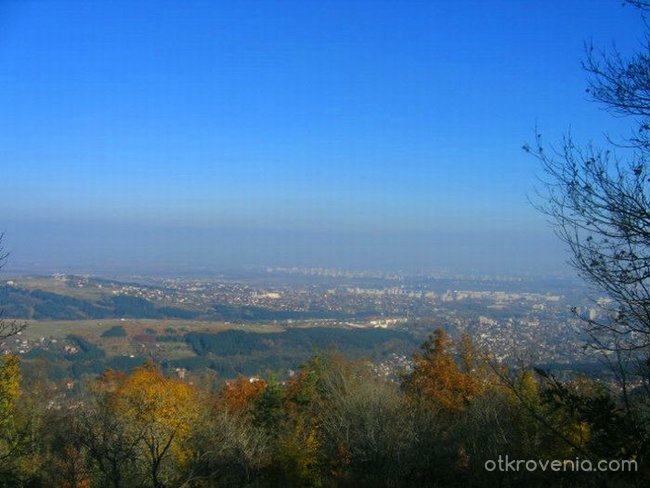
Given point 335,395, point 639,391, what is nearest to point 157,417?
point 335,395

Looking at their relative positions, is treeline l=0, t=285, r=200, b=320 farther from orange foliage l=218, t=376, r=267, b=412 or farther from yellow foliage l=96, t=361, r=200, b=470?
yellow foliage l=96, t=361, r=200, b=470

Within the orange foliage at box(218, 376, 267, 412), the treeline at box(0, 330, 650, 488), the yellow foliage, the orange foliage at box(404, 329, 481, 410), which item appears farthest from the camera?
the orange foliage at box(218, 376, 267, 412)

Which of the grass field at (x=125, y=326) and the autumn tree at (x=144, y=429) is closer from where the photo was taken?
the autumn tree at (x=144, y=429)

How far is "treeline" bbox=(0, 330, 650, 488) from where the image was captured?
769cm

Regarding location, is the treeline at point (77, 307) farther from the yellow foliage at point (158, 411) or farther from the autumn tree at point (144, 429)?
the yellow foliage at point (158, 411)

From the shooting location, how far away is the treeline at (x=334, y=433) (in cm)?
769

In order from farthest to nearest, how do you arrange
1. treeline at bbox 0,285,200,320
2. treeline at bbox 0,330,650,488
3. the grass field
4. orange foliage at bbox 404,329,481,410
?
treeline at bbox 0,285,200,320, the grass field, orange foliage at bbox 404,329,481,410, treeline at bbox 0,330,650,488

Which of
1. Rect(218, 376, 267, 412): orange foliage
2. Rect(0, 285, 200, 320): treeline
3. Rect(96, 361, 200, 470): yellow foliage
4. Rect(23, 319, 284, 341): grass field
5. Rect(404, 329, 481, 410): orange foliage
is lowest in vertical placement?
Rect(23, 319, 284, 341): grass field

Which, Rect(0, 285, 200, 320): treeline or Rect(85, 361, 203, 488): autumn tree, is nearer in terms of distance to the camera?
Rect(85, 361, 203, 488): autumn tree

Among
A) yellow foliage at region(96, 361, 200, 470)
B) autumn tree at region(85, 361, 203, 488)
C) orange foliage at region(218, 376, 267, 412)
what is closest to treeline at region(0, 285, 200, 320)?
autumn tree at region(85, 361, 203, 488)

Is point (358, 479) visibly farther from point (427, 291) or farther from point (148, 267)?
point (148, 267)

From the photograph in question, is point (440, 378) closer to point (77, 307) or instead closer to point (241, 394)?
point (241, 394)

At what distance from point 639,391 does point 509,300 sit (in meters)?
60.2

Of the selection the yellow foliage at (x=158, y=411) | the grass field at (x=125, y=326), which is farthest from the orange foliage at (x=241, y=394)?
the grass field at (x=125, y=326)
